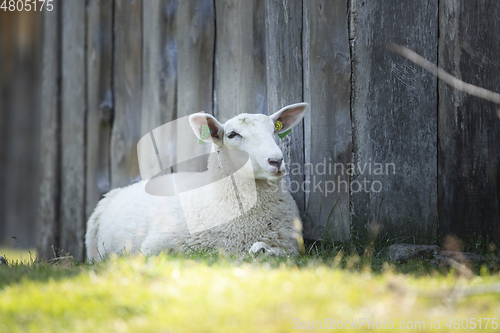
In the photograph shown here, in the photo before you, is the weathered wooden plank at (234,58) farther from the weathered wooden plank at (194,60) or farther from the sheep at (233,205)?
the sheep at (233,205)

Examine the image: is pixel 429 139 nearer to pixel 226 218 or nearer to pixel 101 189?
pixel 226 218

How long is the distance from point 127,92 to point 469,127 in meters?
3.95

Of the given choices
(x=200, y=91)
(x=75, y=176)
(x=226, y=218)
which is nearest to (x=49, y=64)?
(x=75, y=176)

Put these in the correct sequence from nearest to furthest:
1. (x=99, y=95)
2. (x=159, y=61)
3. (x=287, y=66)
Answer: (x=287, y=66), (x=159, y=61), (x=99, y=95)

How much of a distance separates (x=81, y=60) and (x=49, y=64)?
0.68 metres

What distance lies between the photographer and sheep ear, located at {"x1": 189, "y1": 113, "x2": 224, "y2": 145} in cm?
384

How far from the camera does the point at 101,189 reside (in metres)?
5.83

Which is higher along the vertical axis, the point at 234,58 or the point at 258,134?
the point at 234,58

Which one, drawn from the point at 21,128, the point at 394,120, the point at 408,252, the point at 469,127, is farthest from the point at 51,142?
the point at 469,127

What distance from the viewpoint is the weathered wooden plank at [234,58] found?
448 cm

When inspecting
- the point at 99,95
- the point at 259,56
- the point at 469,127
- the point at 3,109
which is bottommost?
the point at 469,127

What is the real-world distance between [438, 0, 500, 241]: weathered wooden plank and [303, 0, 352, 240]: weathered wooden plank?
2.62 feet

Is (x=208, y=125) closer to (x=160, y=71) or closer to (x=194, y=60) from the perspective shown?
(x=194, y=60)

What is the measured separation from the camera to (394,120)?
372 cm
